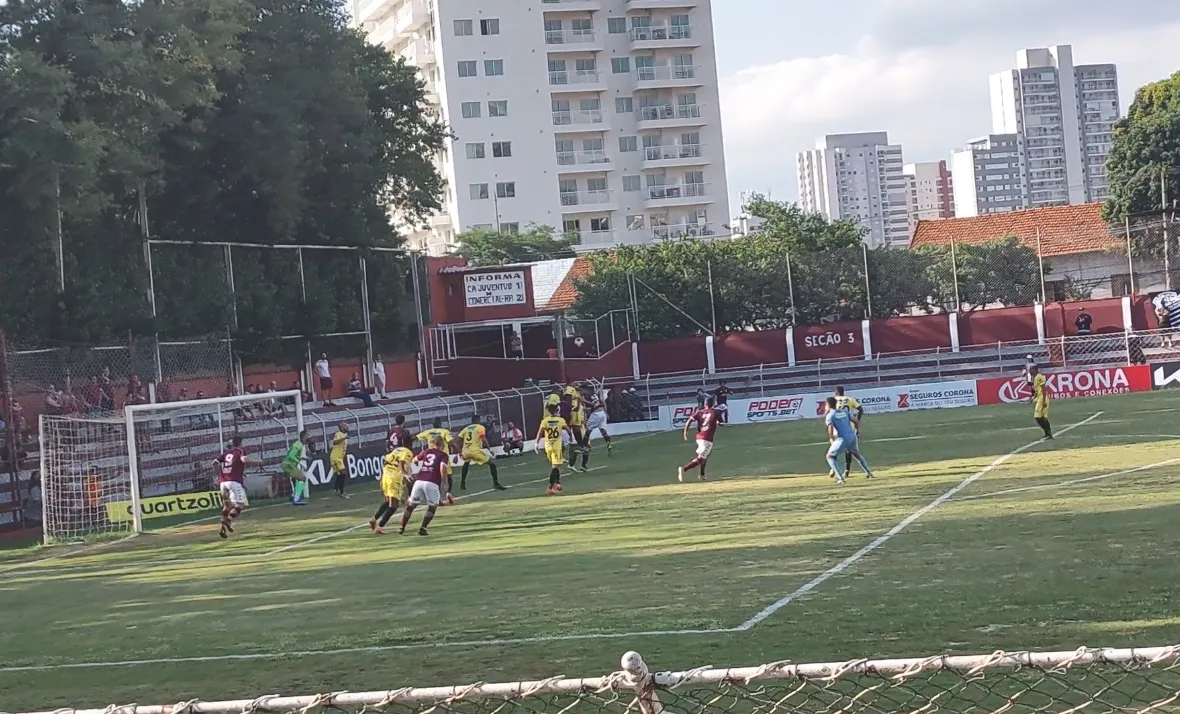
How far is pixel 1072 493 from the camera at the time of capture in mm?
20938

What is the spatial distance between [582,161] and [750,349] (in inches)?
1929

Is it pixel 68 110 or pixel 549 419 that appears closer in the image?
pixel 549 419

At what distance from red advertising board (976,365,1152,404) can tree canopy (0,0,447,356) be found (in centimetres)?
1969

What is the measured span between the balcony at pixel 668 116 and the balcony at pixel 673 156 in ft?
5.05

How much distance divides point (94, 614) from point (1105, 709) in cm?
1208

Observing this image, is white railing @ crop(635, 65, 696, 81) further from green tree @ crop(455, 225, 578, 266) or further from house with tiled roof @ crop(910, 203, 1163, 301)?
house with tiled roof @ crop(910, 203, 1163, 301)

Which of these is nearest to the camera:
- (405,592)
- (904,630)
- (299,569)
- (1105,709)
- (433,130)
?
(1105,709)

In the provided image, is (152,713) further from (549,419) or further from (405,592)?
(549,419)

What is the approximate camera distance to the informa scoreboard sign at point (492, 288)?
53.8 m

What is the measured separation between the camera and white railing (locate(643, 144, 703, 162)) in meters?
101

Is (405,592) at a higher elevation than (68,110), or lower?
lower

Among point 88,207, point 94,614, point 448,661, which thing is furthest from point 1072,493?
point 88,207

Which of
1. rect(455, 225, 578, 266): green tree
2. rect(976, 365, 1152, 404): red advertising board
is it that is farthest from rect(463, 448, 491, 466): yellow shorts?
rect(455, 225, 578, 266): green tree

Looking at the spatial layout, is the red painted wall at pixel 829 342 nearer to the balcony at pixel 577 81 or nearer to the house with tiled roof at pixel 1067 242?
the house with tiled roof at pixel 1067 242
